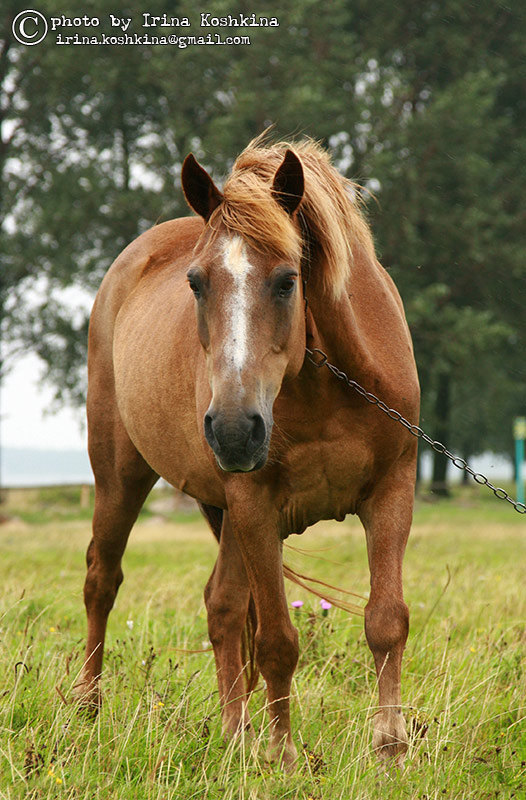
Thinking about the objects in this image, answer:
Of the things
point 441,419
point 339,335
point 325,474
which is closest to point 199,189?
point 339,335

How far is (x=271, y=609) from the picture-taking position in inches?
126

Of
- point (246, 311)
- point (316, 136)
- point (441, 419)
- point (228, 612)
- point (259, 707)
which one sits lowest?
point (259, 707)

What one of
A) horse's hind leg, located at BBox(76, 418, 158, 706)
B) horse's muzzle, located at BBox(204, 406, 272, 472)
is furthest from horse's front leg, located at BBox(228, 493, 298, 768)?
horse's hind leg, located at BBox(76, 418, 158, 706)

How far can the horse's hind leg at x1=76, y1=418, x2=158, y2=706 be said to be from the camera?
4.59 meters

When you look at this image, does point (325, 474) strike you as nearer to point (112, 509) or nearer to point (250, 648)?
point (250, 648)

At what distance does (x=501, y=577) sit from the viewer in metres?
7.08

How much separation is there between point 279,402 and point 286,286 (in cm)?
57

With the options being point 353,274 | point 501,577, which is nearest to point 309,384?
point 353,274

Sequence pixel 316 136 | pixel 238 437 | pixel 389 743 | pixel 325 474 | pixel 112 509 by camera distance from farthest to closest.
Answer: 1. pixel 316 136
2. pixel 112 509
3. pixel 325 474
4. pixel 389 743
5. pixel 238 437

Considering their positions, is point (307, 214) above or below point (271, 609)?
above

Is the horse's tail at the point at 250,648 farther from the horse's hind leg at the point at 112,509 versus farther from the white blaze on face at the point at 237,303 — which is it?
the white blaze on face at the point at 237,303

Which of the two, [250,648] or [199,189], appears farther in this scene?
[250,648]

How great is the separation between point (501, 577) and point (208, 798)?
16.2 ft

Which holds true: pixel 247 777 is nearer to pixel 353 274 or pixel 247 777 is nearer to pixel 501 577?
pixel 353 274
